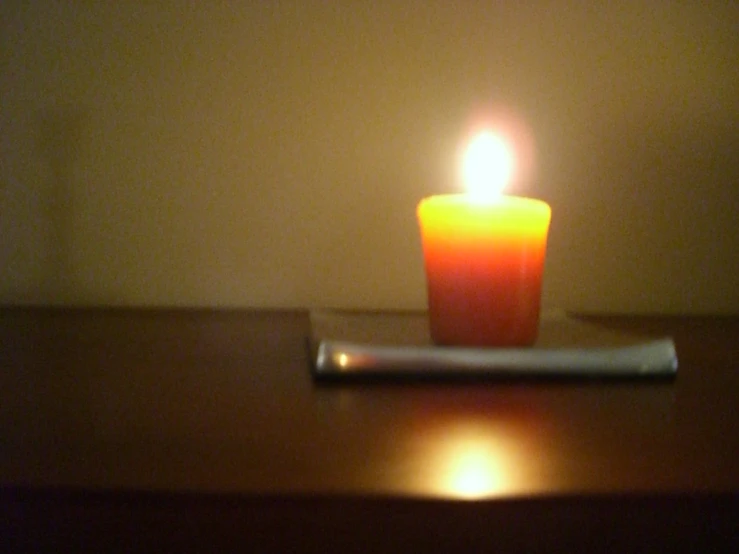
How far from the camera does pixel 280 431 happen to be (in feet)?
1.04

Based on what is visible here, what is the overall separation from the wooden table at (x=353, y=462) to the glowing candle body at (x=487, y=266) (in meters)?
0.06

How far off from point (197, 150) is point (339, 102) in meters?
0.15

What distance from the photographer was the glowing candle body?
46 cm

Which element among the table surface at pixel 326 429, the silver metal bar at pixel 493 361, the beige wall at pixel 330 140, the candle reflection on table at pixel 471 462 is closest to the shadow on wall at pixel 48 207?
the beige wall at pixel 330 140

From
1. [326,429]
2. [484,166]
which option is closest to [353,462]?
[326,429]

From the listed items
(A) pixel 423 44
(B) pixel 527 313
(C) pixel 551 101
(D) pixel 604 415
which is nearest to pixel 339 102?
(A) pixel 423 44

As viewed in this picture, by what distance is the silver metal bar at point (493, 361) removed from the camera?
0.41 m

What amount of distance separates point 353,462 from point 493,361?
163 mm

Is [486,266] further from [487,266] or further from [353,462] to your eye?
[353,462]

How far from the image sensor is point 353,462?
28cm

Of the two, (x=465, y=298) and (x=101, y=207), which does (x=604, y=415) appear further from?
(x=101, y=207)

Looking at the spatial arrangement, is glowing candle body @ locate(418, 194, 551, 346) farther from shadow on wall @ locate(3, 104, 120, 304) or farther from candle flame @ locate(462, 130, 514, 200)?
shadow on wall @ locate(3, 104, 120, 304)

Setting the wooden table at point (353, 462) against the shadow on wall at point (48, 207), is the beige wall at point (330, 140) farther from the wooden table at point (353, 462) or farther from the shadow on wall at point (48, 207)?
the wooden table at point (353, 462)

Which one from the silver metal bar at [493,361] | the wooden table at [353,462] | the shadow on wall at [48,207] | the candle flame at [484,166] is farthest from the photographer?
the shadow on wall at [48,207]
